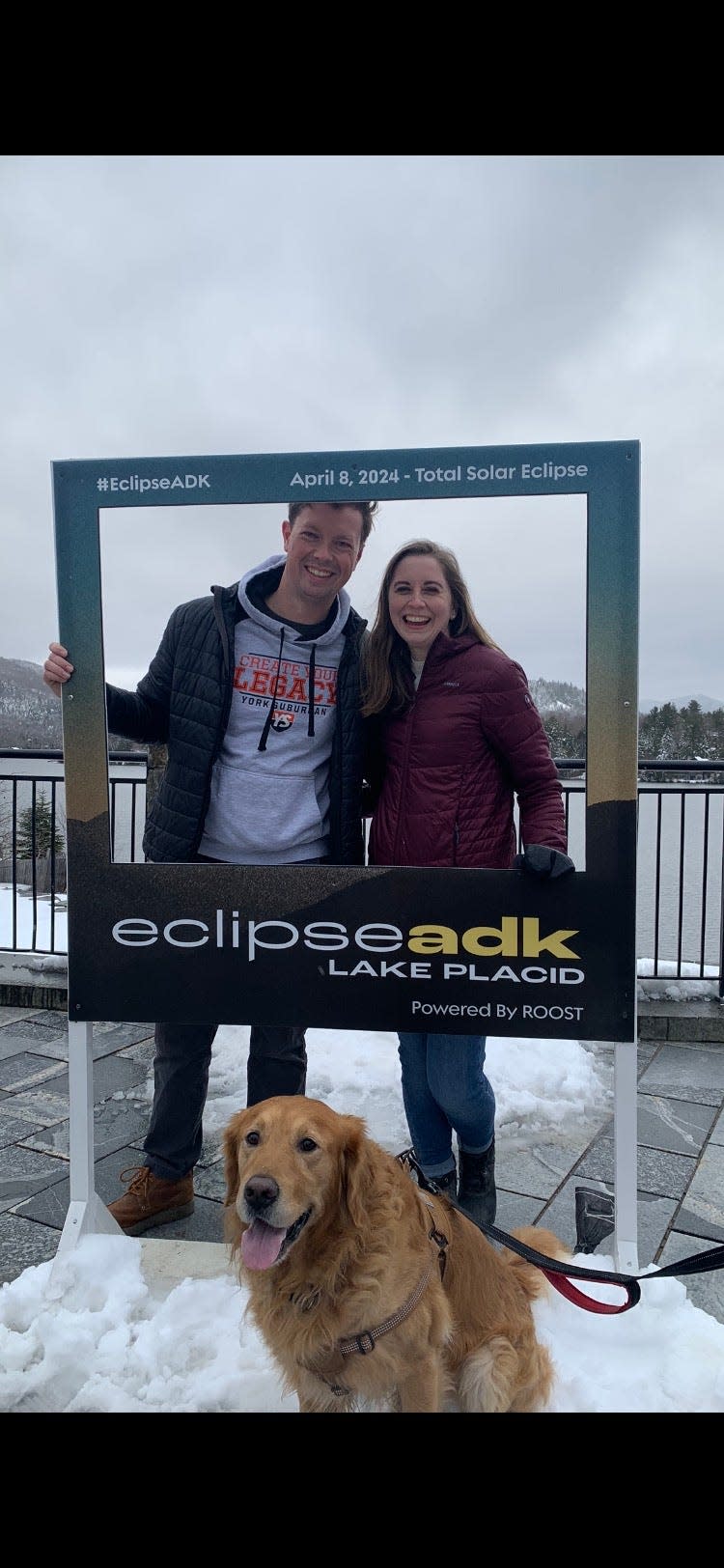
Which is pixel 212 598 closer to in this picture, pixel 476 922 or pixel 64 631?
pixel 64 631

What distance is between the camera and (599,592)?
223 centimetres

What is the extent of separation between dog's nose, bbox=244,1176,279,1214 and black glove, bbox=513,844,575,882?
1064mm

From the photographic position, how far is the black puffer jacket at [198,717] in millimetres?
2414

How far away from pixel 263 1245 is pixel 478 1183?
1196 millimetres

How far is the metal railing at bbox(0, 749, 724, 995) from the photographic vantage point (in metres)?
5.32

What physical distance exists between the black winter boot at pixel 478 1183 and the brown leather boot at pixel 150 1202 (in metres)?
1.03

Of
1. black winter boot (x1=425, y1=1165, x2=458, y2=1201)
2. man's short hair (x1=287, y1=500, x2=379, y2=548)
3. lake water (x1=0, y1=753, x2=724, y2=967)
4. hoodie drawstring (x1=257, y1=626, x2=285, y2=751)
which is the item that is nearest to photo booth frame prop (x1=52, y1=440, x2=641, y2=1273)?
man's short hair (x1=287, y1=500, x2=379, y2=548)

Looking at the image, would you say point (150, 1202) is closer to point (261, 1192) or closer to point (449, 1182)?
point (449, 1182)

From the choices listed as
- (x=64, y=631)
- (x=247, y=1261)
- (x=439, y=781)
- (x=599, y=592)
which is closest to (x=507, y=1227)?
(x=247, y=1261)

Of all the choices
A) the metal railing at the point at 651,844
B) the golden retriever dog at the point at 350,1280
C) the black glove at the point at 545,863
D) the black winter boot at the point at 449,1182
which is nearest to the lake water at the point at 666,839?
the metal railing at the point at 651,844

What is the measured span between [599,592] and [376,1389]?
200cm

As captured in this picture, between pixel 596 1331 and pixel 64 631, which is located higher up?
pixel 64 631

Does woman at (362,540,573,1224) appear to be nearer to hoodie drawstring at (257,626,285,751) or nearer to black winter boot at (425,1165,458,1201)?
hoodie drawstring at (257,626,285,751)

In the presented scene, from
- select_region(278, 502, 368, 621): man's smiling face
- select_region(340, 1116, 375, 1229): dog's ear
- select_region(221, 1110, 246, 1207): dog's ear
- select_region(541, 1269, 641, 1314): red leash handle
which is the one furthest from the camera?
select_region(278, 502, 368, 621): man's smiling face
